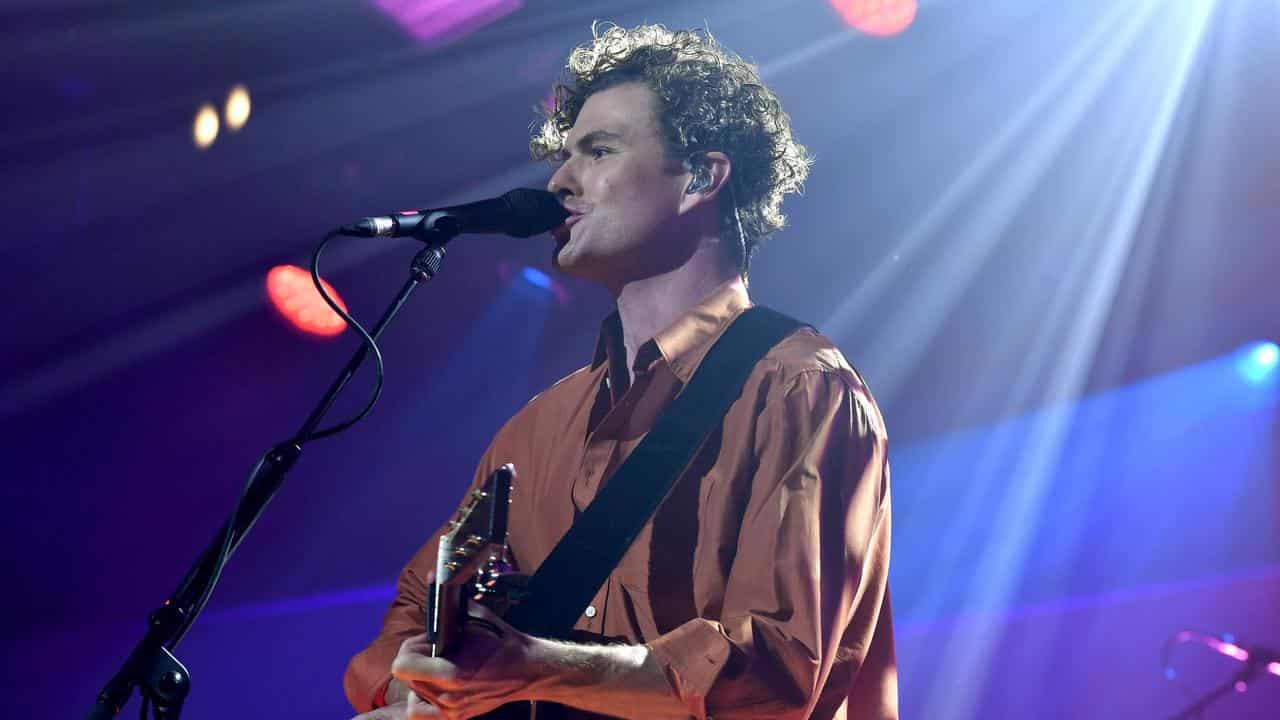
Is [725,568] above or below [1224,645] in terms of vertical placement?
above

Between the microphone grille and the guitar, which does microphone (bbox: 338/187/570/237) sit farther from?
the guitar

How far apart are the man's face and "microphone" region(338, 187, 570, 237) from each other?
0.23ft

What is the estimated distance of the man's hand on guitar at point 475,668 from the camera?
4.47 ft

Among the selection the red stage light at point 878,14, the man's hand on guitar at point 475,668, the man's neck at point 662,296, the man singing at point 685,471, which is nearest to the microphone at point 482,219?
the man singing at point 685,471

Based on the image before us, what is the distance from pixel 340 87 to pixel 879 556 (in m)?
3.65

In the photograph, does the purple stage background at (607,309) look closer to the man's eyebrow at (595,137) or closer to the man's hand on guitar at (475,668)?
the man's eyebrow at (595,137)

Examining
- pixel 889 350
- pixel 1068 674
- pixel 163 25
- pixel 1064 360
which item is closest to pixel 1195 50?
pixel 1064 360

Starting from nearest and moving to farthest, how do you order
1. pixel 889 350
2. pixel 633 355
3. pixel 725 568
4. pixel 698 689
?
1. pixel 698 689
2. pixel 725 568
3. pixel 633 355
4. pixel 889 350

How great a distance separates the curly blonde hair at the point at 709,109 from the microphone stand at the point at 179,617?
0.86 meters

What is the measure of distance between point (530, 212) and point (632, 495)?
2.13ft

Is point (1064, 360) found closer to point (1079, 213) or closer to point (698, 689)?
point (1079, 213)

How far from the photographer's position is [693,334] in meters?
2.19

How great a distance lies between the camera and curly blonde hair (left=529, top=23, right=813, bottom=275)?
2439 mm

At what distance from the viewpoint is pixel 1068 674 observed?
5176mm
